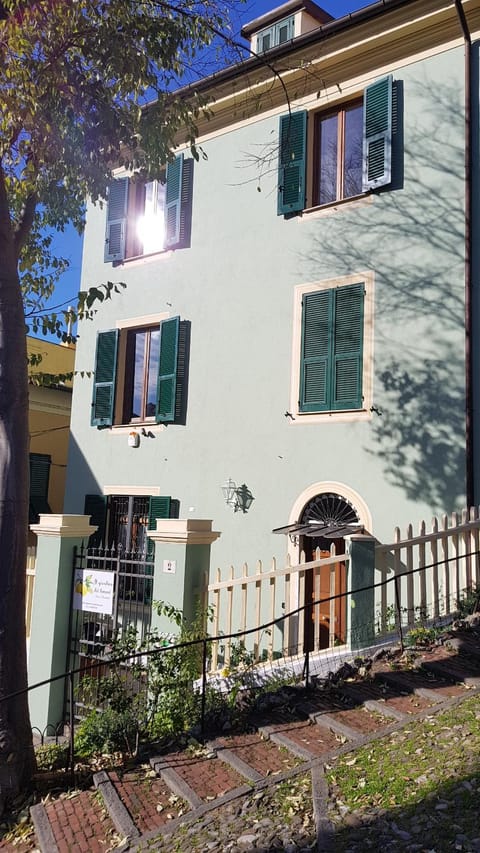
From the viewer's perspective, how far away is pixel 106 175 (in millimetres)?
7980

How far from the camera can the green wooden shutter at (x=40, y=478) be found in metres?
18.5

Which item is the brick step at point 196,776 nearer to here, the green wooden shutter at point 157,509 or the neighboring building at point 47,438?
the green wooden shutter at point 157,509

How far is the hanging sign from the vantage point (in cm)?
729

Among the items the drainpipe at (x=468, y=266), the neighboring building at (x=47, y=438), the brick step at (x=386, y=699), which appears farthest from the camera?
the neighboring building at (x=47, y=438)

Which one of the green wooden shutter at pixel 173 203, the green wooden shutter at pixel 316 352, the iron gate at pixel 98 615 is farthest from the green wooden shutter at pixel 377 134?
the iron gate at pixel 98 615

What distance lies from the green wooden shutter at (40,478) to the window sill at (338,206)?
1123 centimetres

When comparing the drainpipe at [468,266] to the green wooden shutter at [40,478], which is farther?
the green wooden shutter at [40,478]

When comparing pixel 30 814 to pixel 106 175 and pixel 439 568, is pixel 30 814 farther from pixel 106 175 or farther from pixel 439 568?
pixel 106 175

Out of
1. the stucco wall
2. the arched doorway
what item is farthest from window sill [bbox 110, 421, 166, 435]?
the arched doorway

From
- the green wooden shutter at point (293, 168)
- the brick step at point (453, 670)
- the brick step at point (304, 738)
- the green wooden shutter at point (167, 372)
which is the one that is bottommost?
the brick step at point (304, 738)

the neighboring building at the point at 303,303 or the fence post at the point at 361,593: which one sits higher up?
the neighboring building at the point at 303,303

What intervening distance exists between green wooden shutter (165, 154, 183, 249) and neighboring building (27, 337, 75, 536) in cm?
673

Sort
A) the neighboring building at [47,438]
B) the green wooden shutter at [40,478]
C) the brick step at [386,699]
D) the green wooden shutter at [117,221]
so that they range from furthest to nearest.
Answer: the green wooden shutter at [40,478]
the neighboring building at [47,438]
the green wooden shutter at [117,221]
the brick step at [386,699]

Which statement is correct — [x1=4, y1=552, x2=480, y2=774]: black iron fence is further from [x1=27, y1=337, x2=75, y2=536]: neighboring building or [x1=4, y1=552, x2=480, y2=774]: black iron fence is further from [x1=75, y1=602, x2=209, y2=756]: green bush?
[x1=27, y1=337, x2=75, y2=536]: neighboring building
